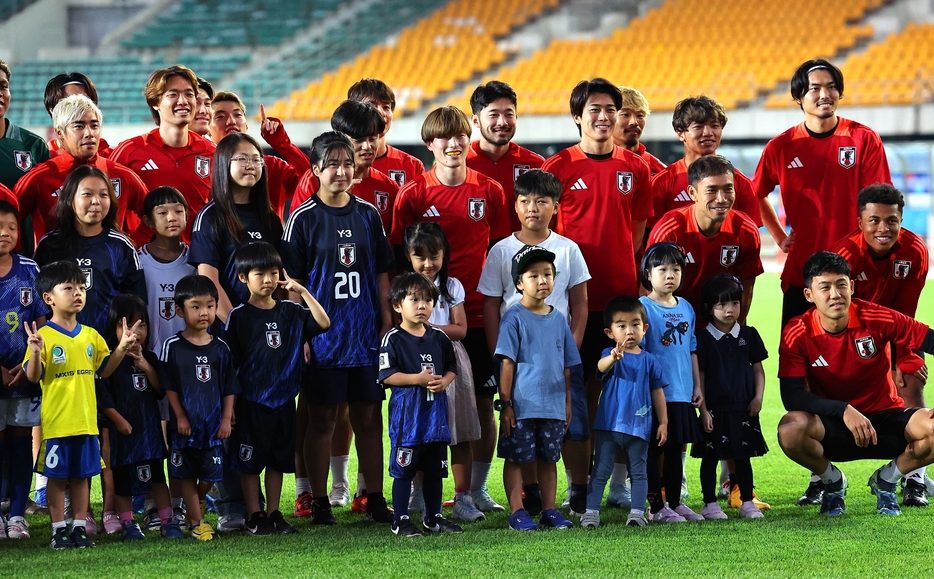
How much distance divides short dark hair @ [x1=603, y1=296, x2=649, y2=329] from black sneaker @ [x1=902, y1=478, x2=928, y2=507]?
166 centimetres

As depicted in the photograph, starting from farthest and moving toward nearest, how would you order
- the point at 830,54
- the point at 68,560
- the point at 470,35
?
the point at 470,35 < the point at 830,54 < the point at 68,560

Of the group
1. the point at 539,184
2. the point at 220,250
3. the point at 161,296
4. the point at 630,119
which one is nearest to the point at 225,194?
the point at 220,250

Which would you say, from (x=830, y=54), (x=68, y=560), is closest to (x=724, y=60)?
(x=830, y=54)

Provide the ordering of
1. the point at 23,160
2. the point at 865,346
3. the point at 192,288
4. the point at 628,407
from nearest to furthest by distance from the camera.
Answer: the point at 192,288
the point at 628,407
the point at 865,346
the point at 23,160

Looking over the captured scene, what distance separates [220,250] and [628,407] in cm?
207

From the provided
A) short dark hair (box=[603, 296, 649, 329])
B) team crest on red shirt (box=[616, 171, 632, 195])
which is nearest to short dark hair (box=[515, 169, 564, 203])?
team crest on red shirt (box=[616, 171, 632, 195])

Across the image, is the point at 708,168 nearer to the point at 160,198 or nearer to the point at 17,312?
the point at 160,198

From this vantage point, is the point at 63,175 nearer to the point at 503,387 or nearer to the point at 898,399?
the point at 503,387

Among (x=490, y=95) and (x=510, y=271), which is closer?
(x=510, y=271)

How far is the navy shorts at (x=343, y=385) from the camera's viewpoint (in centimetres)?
513

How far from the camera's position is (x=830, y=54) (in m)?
24.8

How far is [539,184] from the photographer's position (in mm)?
5223

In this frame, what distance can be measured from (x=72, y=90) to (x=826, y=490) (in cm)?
472

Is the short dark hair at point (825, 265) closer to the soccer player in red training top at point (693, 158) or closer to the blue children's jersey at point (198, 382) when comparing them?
the soccer player in red training top at point (693, 158)
